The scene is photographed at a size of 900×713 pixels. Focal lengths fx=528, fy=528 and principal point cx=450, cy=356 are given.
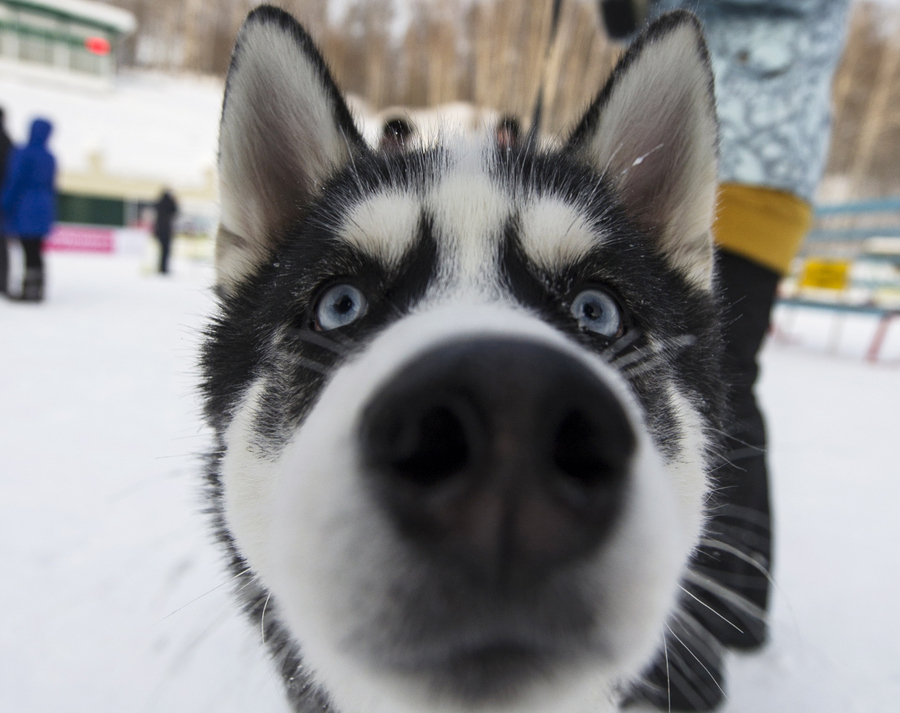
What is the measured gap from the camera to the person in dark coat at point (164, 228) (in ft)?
47.0

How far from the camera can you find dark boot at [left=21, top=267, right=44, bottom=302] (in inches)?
301

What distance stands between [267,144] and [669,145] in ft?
4.15

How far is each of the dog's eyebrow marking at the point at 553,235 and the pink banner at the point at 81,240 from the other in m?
18.8

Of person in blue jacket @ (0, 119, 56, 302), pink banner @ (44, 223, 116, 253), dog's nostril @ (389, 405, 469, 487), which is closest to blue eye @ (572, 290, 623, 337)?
dog's nostril @ (389, 405, 469, 487)

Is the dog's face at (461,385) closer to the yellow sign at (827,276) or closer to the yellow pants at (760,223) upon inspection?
the yellow pants at (760,223)

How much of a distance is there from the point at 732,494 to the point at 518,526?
1.91m

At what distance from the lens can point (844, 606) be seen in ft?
8.61

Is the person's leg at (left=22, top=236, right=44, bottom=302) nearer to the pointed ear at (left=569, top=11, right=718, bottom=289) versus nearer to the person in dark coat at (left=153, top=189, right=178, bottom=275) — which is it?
the person in dark coat at (left=153, top=189, right=178, bottom=275)

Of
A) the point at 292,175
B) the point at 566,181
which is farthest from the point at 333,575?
the point at 292,175

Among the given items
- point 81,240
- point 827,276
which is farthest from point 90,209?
point 827,276

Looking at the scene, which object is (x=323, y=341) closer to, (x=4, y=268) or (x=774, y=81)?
(x=774, y=81)

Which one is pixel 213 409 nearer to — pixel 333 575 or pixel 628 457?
pixel 333 575

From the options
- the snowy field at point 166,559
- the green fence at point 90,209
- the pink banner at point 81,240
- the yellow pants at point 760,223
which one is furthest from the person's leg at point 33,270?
the green fence at point 90,209

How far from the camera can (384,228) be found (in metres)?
1.30
